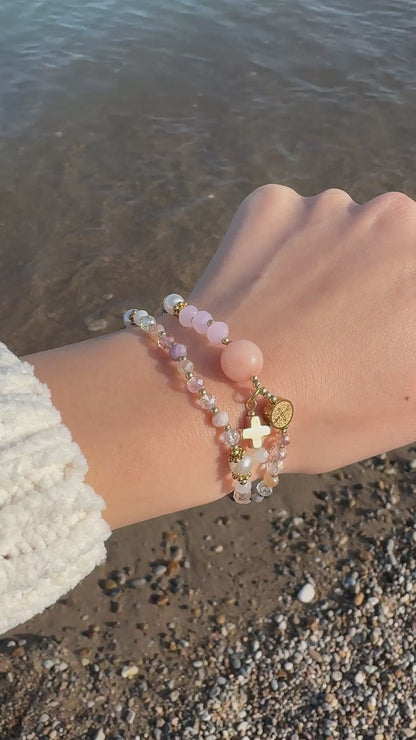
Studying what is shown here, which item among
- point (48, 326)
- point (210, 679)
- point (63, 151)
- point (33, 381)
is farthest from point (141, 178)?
point (33, 381)

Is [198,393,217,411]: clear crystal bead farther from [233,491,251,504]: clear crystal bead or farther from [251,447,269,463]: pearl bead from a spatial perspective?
[233,491,251,504]: clear crystal bead

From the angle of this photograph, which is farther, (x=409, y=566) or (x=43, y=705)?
(x=409, y=566)

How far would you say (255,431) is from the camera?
1.63m

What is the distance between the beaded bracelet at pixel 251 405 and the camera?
1.60 meters

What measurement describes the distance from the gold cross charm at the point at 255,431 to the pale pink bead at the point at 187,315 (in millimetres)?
322

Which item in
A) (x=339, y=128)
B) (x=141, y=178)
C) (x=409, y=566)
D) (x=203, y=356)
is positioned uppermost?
(x=203, y=356)

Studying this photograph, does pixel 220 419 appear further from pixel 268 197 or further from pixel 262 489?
pixel 268 197

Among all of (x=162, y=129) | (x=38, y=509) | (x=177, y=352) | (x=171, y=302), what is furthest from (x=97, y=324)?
(x=38, y=509)

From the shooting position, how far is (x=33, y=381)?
1.40m

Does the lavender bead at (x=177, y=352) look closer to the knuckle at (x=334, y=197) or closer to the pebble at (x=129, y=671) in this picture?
the knuckle at (x=334, y=197)

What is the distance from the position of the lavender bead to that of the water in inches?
125

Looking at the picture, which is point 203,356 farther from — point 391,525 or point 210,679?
point 391,525

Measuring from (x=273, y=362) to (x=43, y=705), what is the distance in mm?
2066

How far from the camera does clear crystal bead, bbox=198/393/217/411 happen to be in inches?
63.5
